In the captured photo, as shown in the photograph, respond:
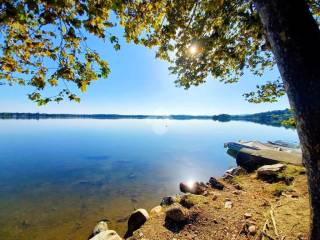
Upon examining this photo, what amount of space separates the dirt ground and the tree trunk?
12.2 feet

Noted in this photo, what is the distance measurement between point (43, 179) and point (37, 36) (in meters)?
17.3

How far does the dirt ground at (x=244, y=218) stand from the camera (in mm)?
5805

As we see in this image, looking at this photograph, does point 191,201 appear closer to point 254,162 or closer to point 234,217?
point 234,217

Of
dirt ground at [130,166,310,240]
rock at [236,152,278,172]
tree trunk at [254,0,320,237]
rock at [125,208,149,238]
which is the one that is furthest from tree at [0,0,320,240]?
rock at [236,152,278,172]

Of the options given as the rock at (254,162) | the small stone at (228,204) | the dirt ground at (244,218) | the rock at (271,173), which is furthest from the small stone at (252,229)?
the rock at (254,162)

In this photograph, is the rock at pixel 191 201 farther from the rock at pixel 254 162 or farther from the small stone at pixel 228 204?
the rock at pixel 254 162

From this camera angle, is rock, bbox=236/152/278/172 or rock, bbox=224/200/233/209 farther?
rock, bbox=236/152/278/172

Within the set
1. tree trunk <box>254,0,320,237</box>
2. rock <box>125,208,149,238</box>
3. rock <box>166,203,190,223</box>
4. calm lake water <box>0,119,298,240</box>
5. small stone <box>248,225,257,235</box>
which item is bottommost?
calm lake water <box>0,119,298,240</box>

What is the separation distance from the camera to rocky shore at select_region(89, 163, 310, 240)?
235 inches

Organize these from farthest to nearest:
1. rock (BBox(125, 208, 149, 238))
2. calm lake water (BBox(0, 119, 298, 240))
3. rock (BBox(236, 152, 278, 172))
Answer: rock (BBox(236, 152, 278, 172)) → calm lake water (BBox(0, 119, 298, 240)) → rock (BBox(125, 208, 149, 238))

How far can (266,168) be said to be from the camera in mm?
12719

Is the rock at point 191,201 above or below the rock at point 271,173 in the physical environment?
below

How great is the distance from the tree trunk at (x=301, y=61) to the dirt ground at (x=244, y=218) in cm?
372

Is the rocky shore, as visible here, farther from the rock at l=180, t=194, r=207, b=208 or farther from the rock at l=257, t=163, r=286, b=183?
the rock at l=257, t=163, r=286, b=183
